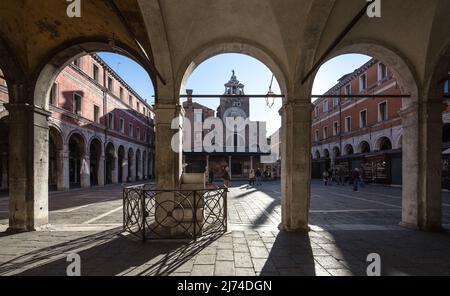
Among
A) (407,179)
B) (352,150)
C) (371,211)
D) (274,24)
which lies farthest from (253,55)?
(352,150)

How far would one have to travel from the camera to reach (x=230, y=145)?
3159cm

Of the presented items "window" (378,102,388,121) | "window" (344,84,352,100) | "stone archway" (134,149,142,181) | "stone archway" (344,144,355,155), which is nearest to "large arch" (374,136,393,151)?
"window" (378,102,388,121)

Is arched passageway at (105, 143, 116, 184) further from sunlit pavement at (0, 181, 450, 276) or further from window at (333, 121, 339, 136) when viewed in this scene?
window at (333, 121, 339, 136)

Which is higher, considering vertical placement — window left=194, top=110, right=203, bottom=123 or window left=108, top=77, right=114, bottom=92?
window left=108, top=77, right=114, bottom=92

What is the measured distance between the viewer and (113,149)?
2220 centimetres

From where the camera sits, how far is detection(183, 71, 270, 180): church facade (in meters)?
29.0

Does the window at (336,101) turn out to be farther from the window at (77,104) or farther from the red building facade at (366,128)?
the window at (77,104)

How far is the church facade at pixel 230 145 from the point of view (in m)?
29.0

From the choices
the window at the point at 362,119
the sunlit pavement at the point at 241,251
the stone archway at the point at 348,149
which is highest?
the window at the point at 362,119

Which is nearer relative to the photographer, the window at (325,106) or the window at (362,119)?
the window at (362,119)

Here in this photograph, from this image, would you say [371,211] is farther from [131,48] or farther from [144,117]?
[144,117]

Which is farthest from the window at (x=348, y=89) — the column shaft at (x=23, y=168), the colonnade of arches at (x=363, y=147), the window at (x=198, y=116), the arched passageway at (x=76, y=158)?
the column shaft at (x=23, y=168)

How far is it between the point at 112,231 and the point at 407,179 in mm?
7271

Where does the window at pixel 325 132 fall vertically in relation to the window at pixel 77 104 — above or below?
below
